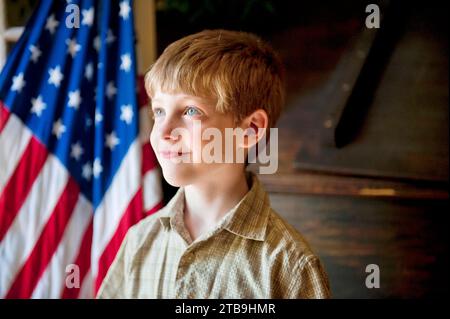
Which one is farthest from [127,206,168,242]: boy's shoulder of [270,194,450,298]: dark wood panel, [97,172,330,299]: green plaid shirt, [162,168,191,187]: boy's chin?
[270,194,450,298]: dark wood panel

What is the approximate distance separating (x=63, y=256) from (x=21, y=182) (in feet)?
0.64

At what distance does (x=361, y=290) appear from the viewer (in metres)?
1.73

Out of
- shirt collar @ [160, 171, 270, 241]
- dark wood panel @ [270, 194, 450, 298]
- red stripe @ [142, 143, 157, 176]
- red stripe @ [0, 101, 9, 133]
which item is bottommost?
dark wood panel @ [270, 194, 450, 298]

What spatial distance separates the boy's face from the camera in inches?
38.9

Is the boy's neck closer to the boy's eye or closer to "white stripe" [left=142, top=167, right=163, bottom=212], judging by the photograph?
the boy's eye

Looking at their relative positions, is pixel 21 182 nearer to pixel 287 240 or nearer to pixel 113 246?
pixel 113 246

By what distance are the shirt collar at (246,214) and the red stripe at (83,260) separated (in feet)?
1.06

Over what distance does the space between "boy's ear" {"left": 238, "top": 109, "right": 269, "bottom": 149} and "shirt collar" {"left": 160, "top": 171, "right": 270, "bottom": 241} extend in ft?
0.32

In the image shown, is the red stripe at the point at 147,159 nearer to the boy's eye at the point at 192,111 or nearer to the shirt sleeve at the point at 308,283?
the boy's eye at the point at 192,111

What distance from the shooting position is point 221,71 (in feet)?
3.25

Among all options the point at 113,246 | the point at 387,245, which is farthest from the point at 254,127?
the point at 387,245

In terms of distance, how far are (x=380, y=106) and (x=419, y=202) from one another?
1.49ft

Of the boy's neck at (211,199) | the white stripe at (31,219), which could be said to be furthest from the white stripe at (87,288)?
the boy's neck at (211,199)
